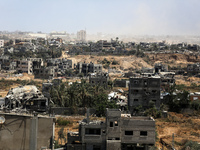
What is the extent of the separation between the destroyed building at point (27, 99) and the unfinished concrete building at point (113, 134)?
707 centimetres

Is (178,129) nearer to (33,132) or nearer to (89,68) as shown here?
(33,132)

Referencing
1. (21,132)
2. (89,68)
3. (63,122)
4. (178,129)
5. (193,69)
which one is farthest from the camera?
(193,69)

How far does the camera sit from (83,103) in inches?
1571

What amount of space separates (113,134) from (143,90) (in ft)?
54.6

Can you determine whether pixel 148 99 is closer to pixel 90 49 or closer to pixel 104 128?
pixel 104 128

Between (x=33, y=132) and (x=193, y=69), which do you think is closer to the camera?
(x=33, y=132)

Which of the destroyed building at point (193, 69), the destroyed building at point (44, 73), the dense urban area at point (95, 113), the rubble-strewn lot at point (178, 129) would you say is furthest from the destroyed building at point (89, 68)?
the rubble-strewn lot at point (178, 129)

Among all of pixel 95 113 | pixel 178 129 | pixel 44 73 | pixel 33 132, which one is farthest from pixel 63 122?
pixel 44 73

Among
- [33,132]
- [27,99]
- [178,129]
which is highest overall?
[27,99]

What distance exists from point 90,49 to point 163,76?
197ft

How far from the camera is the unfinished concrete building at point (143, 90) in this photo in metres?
38.2

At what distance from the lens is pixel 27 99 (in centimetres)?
2831

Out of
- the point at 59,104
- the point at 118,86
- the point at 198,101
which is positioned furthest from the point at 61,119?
the point at 118,86

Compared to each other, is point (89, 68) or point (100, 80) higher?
point (100, 80)
